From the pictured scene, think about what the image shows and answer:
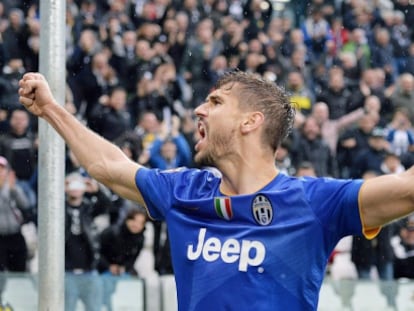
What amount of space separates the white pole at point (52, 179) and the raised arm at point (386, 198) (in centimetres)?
146

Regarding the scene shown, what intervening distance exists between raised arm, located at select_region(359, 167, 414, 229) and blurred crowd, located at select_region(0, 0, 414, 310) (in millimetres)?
5583

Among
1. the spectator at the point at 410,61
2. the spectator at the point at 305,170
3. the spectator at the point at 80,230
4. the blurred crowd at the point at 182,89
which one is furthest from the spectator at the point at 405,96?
the spectator at the point at 80,230

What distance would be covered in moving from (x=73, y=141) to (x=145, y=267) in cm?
626

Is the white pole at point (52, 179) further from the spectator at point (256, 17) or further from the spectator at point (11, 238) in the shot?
the spectator at point (256, 17)

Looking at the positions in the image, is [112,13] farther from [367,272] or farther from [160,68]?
[367,272]

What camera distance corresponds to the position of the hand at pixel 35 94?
12.6 feet

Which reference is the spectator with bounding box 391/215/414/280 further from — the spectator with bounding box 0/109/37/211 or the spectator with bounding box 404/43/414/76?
the spectator with bounding box 404/43/414/76

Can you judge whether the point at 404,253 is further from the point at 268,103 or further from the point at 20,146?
the point at 268,103

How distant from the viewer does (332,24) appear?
1533 cm

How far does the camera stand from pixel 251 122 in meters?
3.81

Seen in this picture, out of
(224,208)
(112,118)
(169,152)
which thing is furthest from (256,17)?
(224,208)

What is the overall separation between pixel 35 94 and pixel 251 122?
815 mm

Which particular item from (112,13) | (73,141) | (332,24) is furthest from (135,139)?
(73,141)

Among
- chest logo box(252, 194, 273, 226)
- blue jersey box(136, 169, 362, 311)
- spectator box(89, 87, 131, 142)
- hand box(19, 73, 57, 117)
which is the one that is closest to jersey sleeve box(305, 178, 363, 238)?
blue jersey box(136, 169, 362, 311)
